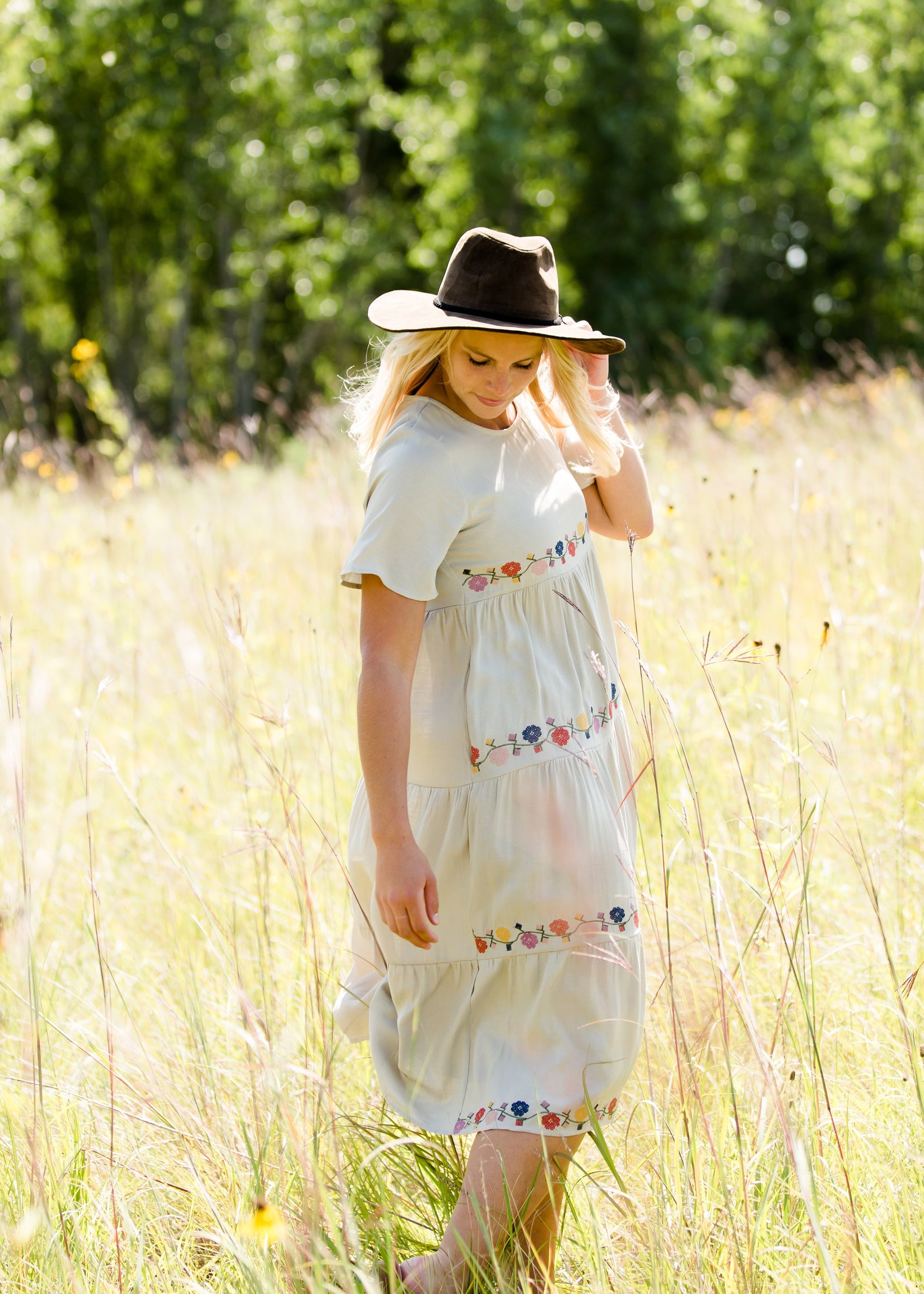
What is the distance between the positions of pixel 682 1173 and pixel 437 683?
703 millimetres

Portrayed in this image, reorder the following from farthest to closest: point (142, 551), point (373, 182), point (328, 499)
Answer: point (373, 182) → point (142, 551) → point (328, 499)

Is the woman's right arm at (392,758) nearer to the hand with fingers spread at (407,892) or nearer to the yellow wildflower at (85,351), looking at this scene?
the hand with fingers spread at (407,892)

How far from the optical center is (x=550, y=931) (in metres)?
1.45

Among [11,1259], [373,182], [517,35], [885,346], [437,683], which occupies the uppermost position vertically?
[517,35]

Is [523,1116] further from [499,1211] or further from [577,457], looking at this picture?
[577,457]

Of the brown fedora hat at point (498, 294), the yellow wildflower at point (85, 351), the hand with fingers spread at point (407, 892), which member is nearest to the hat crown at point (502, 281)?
the brown fedora hat at point (498, 294)

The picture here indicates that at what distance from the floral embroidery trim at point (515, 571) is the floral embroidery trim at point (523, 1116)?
26.8 inches

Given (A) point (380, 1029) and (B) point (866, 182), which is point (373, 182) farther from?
(A) point (380, 1029)

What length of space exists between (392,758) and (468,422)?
1.64 feet

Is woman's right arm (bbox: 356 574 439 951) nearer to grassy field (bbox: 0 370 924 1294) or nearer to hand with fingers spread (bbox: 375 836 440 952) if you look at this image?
hand with fingers spread (bbox: 375 836 440 952)

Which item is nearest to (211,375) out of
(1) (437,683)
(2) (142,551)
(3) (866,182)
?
(3) (866,182)

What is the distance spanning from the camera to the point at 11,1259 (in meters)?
1.43

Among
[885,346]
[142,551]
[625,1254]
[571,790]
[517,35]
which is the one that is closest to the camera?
[625,1254]

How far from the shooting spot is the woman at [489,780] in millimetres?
1391
